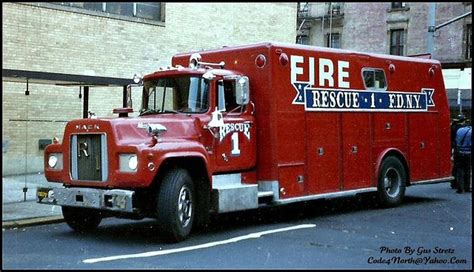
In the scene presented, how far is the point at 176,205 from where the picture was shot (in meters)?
9.23

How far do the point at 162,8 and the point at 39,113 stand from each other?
642cm

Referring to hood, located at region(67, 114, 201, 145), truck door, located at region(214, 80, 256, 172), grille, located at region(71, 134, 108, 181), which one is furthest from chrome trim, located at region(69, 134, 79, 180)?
truck door, located at region(214, 80, 256, 172)

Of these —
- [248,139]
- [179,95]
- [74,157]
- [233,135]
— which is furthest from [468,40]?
[74,157]

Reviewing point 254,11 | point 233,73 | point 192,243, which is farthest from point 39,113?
point 254,11

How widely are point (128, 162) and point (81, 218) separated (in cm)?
187

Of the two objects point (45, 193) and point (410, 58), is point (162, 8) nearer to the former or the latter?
point (410, 58)

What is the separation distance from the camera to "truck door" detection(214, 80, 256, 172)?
34.3 ft

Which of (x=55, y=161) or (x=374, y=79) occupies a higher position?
(x=374, y=79)

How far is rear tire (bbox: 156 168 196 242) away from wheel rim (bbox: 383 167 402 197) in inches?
Answer: 214

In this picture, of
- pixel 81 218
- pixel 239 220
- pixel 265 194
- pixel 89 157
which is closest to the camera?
pixel 89 157

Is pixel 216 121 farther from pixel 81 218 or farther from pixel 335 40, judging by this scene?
pixel 335 40

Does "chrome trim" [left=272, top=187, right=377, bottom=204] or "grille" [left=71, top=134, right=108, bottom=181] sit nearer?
"grille" [left=71, top=134, right=108, bottom=181]

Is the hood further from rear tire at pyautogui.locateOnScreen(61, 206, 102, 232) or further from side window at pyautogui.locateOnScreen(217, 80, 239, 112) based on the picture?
rear tire at pyautogui.locateOnScreen(61, 206, 102, 232)

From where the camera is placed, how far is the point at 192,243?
932cm
